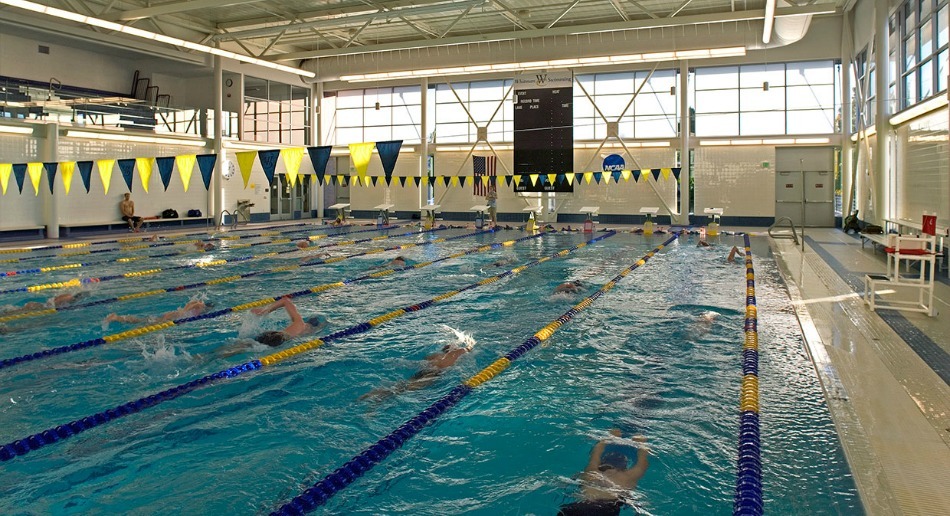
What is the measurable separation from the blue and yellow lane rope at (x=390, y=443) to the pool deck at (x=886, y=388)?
2.07 m

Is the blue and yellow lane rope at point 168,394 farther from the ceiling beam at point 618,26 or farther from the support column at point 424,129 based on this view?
the support column at point 424,129

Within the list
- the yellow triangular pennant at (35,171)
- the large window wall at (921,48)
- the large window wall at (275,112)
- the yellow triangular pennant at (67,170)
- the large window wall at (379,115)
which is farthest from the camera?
the large window wall at (379,115)

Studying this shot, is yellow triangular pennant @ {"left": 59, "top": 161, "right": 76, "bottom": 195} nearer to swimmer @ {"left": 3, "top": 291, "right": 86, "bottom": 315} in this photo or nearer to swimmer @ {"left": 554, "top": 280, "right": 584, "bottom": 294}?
swimmer @ {"left": 3, "top": 291, "right": 86, "bottom": 315}

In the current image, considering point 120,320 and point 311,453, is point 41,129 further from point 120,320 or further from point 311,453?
point 311,453

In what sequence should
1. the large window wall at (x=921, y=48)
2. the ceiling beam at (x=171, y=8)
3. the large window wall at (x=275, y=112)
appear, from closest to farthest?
the large window wall at (x=921, y=48), the ceiling beam at (x=171, y=8), the large window wall at (x=275, y=112)

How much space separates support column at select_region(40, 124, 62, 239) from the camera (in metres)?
16.1

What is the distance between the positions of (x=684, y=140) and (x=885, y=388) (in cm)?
1713

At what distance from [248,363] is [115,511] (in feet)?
7.31

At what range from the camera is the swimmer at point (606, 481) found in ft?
9.91

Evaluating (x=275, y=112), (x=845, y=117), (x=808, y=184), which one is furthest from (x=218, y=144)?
(x=845, y=117)

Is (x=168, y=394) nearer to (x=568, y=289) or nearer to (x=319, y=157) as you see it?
(x=568, y=289)

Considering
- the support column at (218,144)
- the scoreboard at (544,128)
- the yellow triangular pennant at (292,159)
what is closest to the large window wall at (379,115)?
the support column at (218,144)

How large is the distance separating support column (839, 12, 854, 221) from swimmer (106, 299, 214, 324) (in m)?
16.7

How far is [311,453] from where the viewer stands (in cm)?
375
